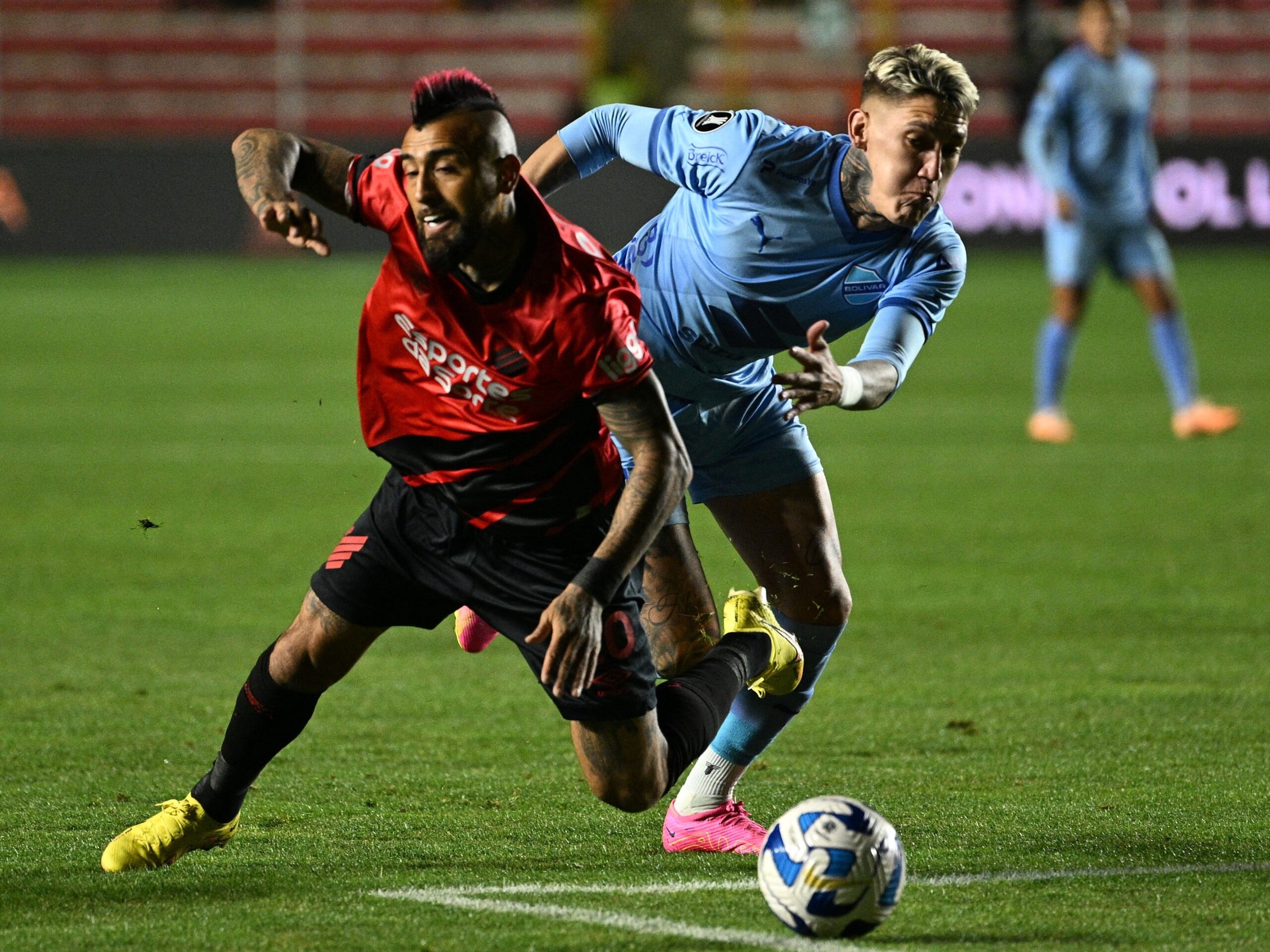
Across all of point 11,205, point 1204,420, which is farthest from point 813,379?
point 11,205

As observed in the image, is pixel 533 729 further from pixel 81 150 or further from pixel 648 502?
pixel 81 150

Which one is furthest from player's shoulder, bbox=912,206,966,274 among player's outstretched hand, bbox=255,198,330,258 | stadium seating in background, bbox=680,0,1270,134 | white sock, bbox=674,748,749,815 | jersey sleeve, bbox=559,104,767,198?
stadium seating in background, bbox=680,0,1270,134

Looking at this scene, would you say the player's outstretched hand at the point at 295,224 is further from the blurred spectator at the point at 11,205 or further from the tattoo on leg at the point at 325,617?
the blurred spectator at the point at 11,205

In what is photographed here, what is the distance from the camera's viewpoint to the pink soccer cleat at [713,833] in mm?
4539

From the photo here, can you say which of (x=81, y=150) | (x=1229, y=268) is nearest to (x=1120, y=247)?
(x=1229, y=268)

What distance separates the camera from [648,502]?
12.5 ft

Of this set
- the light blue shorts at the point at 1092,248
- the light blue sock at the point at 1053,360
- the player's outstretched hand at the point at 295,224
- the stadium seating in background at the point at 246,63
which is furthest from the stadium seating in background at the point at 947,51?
the player's outstretched hand at the point at 295,224

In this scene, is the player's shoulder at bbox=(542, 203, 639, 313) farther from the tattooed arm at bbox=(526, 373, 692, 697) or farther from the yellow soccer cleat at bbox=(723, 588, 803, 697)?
the yellow soccer cleat at bbox=(723, 588, 803, 697)

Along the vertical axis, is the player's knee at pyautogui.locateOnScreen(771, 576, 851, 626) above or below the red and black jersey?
below

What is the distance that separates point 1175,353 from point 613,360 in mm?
8689

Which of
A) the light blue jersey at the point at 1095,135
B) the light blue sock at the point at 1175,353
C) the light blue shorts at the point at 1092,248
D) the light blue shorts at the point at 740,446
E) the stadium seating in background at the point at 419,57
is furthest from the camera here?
the stadium seating in background at the point at 419,57

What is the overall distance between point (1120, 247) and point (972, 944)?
357 inches

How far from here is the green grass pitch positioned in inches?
157

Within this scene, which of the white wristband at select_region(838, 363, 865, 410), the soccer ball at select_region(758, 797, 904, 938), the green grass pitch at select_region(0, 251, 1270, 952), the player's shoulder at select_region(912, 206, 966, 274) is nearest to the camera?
the soccer ball at select_region(758, 797, 904, 938)
